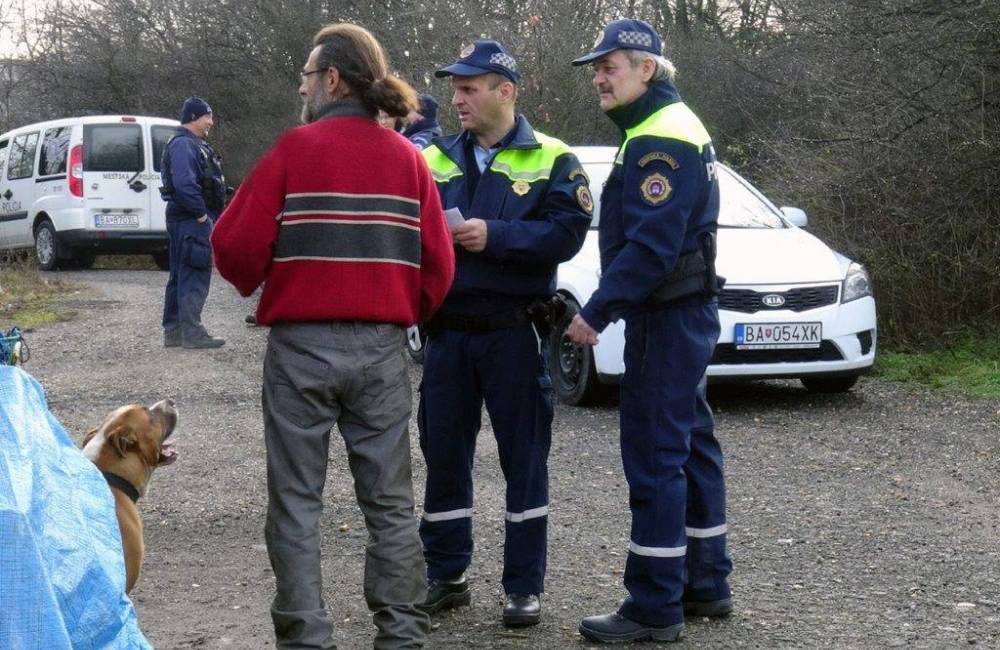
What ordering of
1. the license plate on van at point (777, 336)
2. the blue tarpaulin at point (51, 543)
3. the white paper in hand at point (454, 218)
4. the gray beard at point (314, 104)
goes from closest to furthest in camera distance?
the blue tarpaulin at point (51, 543) < the gray beard at point (314, 104) < the white paper in hand at point (454, 218) < the license plate on van at point (777, 336)

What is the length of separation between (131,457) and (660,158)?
77.2 inches

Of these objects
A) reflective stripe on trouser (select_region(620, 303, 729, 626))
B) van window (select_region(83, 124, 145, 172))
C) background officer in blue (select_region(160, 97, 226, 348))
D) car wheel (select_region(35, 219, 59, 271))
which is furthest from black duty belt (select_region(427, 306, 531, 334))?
car wheel (select_region(35, 219, 59, 271))

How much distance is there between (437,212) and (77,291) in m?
14.5

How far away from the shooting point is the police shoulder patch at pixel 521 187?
500cm

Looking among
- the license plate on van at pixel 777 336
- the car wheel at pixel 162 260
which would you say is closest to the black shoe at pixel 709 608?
the license plate on van at pixel 777 336

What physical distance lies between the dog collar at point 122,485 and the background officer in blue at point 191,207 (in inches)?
299

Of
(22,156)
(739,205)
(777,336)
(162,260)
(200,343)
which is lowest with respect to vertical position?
(200,343)

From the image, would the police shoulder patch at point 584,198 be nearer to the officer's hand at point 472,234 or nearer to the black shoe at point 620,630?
the officer's hand at point 472,234

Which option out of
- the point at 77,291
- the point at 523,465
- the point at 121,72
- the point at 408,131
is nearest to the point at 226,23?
the point at 121,72

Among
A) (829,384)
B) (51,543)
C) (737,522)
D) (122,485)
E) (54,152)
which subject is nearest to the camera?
(51,543)

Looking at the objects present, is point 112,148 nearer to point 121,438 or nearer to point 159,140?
point 159,140

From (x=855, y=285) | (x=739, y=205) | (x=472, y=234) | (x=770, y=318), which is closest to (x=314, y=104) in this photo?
(x=472, y=234)

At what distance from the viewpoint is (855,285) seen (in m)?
9.47

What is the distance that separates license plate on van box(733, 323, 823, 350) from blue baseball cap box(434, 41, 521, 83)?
4.23 m
